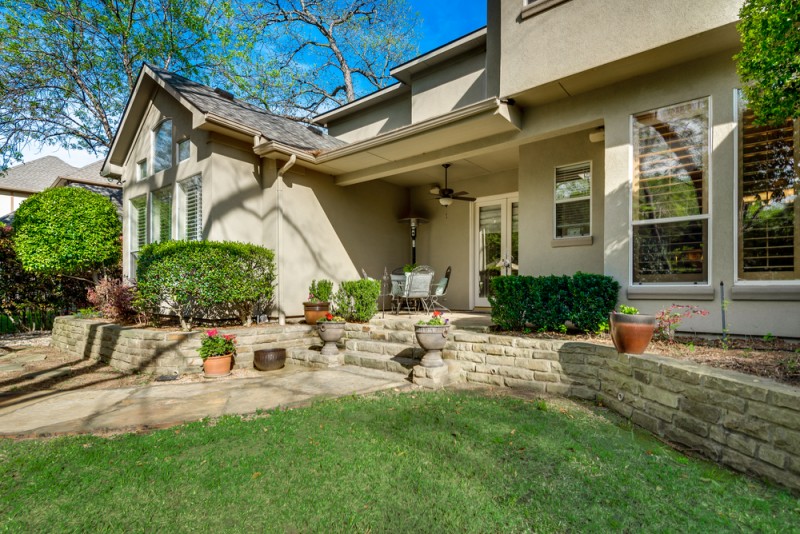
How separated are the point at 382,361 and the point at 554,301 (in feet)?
8.05

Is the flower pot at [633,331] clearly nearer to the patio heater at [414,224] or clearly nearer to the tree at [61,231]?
the patio heater at [414,224]

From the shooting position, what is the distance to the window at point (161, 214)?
846cm

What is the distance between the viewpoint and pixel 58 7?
1209 centimetres

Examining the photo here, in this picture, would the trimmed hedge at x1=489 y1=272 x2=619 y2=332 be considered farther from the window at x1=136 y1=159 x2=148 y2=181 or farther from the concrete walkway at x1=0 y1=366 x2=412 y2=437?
the window at x1=136 y1=159 x2=148 y2=181

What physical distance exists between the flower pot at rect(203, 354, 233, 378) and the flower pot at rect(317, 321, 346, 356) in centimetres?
139

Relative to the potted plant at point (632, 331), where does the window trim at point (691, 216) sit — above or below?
above

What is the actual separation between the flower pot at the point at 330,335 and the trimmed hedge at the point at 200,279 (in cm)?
156

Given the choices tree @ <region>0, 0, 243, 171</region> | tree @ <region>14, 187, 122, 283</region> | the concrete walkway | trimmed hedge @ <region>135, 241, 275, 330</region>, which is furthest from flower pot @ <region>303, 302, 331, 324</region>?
tree @ <region>0, 0, 243, 171</region>

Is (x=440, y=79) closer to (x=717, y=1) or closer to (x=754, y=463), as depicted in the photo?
(x=717, y=1)

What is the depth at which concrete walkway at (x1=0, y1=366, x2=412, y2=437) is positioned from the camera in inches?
140

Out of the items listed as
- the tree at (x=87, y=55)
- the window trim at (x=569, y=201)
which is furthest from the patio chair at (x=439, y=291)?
the tree at (x=87, y=55)

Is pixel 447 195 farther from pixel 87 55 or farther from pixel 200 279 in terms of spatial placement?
pixel 87 55

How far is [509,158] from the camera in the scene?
26.0 ft

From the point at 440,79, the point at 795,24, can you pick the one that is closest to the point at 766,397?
the point at 795,24
